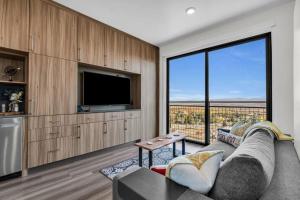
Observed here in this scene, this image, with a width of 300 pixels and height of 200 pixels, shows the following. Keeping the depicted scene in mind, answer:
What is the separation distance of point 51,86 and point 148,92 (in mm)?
2292

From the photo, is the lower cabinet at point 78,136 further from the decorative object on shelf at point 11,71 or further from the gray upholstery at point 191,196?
the gray upholstery at point 191,196

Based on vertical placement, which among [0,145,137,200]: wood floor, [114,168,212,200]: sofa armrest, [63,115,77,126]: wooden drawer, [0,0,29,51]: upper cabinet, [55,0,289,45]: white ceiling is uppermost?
[55,0,289,45]: white ceiling

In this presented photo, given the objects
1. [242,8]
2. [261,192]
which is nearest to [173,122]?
[242,8]

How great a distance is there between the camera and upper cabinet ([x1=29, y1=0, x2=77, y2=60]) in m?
2.30

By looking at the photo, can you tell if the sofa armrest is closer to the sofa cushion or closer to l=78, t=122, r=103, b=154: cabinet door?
the sofa cushion

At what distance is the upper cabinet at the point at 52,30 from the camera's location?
2.30 meters

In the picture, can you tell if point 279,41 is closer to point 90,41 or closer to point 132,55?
point 132,55

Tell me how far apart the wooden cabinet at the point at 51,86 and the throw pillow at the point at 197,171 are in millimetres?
2288

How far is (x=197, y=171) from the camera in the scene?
31.6 inches

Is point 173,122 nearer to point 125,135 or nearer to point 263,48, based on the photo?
point 125,135

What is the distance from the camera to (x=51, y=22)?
248 cm

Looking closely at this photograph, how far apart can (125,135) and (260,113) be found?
290cm

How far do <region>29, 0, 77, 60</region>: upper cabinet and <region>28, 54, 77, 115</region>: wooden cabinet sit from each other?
5.2 inches

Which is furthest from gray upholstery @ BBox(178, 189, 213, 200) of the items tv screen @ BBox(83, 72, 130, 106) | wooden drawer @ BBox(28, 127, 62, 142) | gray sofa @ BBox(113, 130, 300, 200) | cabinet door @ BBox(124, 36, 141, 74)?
cabinet door @ BBox(124, 36, 141, 74)
